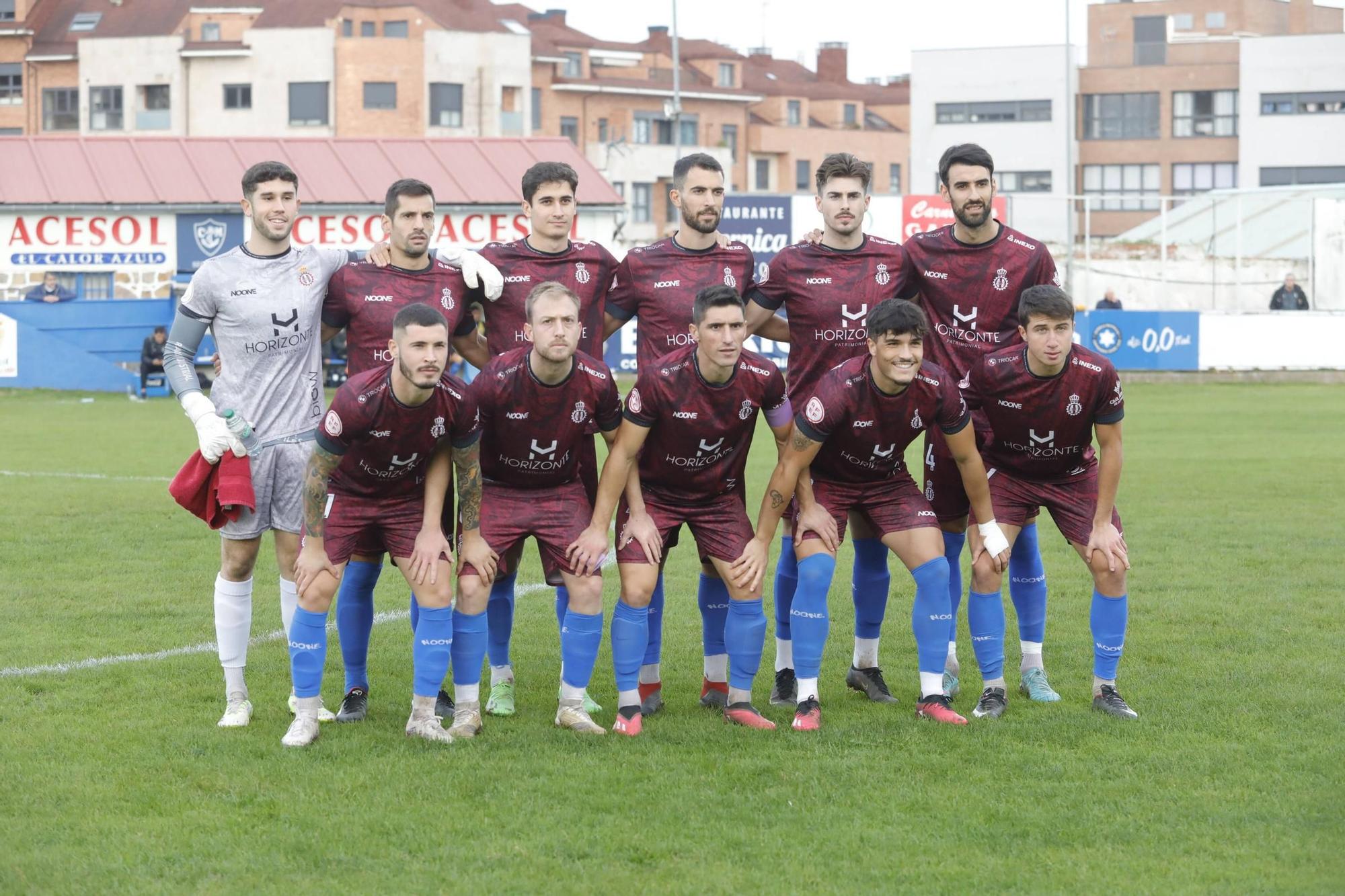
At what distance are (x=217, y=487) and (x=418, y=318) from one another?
114 centimetres

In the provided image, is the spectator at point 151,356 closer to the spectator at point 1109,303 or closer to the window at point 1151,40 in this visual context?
the spectator at point 1109,303

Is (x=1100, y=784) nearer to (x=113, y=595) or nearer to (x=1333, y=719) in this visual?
Result: (x=1333, y=719)

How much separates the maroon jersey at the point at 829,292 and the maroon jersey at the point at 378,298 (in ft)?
4.33

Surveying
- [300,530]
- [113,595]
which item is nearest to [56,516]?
[113,595]

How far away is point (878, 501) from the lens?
21.7 feet

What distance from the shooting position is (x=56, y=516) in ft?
39.9

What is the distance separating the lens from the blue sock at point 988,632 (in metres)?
6.61

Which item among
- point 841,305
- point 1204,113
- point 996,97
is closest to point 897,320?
point 841,305

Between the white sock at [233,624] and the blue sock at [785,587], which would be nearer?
the white sock at [233,624]

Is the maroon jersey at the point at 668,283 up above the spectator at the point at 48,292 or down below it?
below

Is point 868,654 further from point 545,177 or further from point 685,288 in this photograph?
point 545,177

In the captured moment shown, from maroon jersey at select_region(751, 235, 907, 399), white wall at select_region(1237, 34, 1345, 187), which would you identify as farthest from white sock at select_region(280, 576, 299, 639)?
white wall at select_region(1237, 34, 1345, 187)

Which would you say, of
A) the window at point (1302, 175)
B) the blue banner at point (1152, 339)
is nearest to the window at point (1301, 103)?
the window at point (1302, 175)

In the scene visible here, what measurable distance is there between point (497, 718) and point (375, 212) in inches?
906
